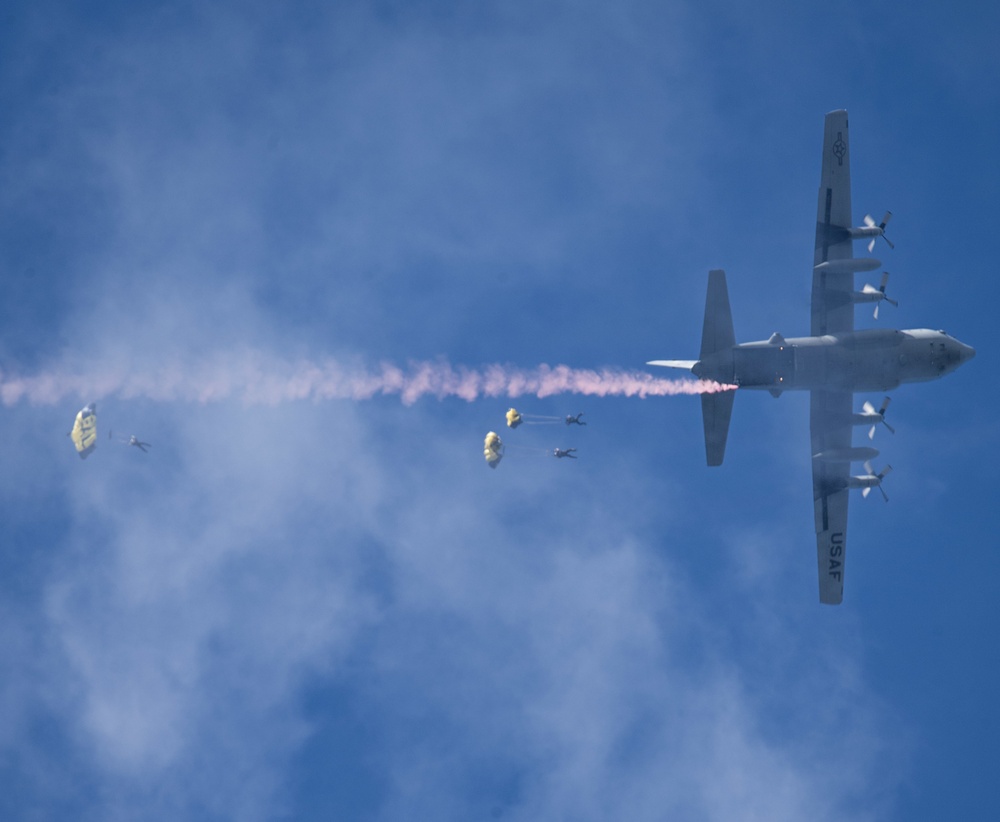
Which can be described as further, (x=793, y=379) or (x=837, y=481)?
(x=837, y=481)

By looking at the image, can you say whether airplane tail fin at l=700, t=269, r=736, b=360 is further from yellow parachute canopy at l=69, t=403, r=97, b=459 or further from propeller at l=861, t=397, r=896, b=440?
yellow parachute canopy at l=69, t=403, r=97, b=459

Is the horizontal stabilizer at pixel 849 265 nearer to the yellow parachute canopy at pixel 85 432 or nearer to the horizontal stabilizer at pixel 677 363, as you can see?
the horizontal stabilizer at pixel 677 363

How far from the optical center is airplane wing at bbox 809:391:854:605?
2864 inches

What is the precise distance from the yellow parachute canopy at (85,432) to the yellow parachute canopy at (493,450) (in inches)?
945

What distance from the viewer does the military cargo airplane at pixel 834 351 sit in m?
67.8

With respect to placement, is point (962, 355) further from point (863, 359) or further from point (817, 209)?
point (817, 209)

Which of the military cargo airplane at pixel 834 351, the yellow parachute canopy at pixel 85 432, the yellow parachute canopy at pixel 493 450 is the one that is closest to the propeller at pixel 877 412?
the military cargo airplane at pixel 834 351

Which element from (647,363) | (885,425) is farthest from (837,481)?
(647,363)

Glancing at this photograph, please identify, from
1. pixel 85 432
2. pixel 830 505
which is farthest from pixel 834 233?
pixel 85 432

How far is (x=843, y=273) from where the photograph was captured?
70.2 m

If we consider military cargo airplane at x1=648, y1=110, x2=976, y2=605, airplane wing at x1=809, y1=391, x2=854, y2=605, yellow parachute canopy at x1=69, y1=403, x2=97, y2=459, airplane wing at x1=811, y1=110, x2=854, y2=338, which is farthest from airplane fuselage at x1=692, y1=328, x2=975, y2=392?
yellow parachute canopy at x1=69, y1=403, x2=97, y2=459

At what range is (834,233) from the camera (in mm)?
70312

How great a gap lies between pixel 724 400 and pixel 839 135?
16.5 m

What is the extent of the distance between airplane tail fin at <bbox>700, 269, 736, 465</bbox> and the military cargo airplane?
0.06 metres
